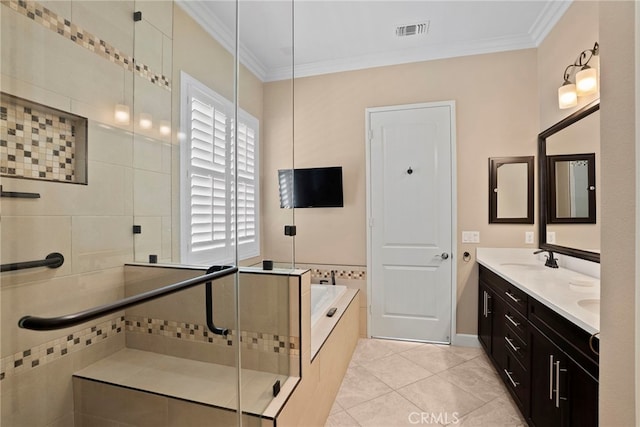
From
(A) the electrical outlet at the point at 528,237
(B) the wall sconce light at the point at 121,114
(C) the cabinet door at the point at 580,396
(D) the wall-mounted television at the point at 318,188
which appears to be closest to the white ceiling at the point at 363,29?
(B) the wall sconce light at the point at 121,114

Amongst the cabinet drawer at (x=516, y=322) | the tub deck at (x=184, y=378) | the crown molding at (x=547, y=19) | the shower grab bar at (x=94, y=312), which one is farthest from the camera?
the crown molding at (x=547, y=19)

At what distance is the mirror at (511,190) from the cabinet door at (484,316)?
2.30 feet

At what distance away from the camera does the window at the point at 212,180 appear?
158 cm

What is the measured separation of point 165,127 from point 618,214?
78.4 inches

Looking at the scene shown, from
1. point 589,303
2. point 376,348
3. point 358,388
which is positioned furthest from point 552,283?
point 376,348

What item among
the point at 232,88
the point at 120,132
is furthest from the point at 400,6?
the point at 120,132

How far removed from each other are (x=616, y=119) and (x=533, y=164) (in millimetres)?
2235

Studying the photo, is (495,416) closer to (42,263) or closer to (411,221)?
Result: (411,221)

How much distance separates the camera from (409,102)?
3.05 m

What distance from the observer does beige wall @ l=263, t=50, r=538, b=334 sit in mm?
2805

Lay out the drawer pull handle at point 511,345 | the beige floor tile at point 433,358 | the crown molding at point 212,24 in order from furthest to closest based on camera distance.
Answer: the beige floor tile at point 433,358
the drawer pull handle at point 511,345
the crown molding at point 212,24

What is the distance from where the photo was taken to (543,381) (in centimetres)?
153

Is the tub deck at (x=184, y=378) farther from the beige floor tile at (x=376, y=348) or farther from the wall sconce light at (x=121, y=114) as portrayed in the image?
the beige floor tile at (x=376, y=348)

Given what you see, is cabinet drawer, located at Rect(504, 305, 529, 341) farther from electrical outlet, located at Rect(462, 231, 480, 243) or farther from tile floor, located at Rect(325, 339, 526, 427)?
electrical outlet, located at Rect(462, 231, 480, 243)
